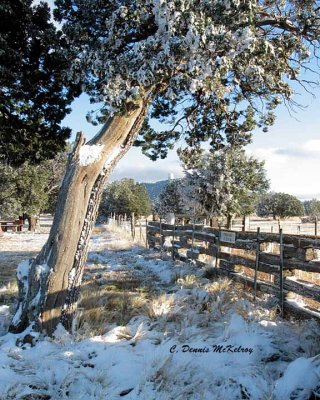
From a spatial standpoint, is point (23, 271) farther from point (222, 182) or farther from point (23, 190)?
point (23, 190)

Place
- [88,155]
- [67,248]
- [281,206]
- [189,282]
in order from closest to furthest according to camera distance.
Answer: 1. [67,248]
2. [88,155]
3. [189,282]
4. [281,206]

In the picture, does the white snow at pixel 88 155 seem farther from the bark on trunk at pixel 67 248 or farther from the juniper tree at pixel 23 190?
the juniper tree at pixel 23 190

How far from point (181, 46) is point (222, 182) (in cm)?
2597

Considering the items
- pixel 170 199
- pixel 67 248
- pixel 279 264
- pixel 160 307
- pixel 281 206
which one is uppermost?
pixel 170 199

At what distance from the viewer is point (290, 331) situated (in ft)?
17.4

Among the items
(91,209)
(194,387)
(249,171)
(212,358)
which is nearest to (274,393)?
(194,387)

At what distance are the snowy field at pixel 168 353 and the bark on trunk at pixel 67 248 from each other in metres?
0.33

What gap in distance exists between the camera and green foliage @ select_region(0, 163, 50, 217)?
29594 millimetres

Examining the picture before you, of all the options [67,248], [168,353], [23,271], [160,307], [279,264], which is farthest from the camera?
[279,264]

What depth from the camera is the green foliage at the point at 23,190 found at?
29594mm

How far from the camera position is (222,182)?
30.9m

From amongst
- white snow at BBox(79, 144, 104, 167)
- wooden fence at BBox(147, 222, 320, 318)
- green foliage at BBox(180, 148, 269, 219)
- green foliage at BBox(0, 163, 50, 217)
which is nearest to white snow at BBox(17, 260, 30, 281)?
white snow at BBox(79, 144, 104, 167)

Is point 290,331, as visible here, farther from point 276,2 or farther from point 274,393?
point 276,2
